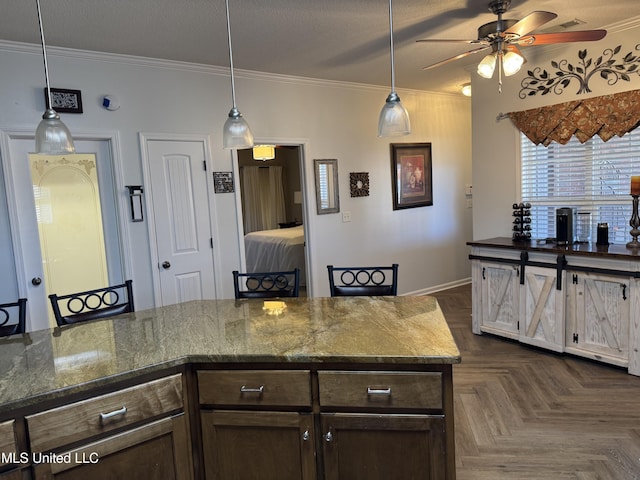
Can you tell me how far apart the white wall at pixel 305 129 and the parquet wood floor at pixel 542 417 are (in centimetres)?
203

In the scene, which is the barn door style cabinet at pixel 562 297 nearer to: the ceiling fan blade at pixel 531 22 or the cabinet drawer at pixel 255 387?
the ceiling fan blade at pixel 531 22

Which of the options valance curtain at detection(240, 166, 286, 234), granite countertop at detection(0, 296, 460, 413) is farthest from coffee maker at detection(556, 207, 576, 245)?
valance curtain at detection(240, 166, 286, 234)

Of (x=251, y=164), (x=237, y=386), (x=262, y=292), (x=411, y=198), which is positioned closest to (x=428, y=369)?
(x=237, y=386)

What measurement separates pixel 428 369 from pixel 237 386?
72 centimetres

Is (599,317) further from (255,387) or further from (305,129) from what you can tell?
(305,129)

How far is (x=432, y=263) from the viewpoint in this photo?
600 centimetres

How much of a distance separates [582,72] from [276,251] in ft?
Answer: 14.2

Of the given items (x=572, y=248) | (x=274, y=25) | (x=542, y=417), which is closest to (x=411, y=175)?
(x=572, y=248)

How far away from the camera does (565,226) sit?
3.71m

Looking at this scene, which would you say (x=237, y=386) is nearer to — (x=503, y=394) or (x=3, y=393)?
(x=3, y=393)

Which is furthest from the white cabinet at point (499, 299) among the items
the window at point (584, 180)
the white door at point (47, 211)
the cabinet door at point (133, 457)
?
the white door at point (47, 211)

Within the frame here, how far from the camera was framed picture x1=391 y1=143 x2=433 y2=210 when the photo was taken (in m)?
5.53

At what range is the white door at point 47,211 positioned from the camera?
328 centimetres

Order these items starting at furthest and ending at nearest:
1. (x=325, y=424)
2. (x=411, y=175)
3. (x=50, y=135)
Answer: (x=411, y=175), (x=50, y=135), (x=325, y=424)
